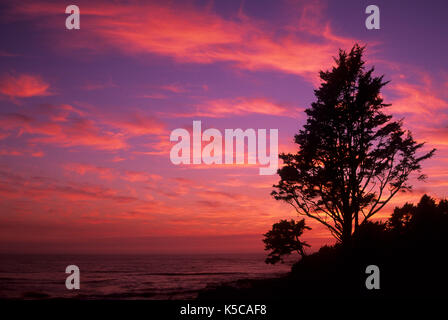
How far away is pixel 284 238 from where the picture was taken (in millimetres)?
23281

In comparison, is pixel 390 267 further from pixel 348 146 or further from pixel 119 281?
pixel 119 281

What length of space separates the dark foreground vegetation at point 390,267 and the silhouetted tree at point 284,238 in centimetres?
250

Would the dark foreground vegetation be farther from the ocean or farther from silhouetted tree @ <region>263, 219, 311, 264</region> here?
the ocean

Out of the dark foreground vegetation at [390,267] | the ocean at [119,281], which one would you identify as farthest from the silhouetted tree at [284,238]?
the ocean at [119,281]

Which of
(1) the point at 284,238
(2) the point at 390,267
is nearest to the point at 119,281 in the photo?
(1) the point at 284,238

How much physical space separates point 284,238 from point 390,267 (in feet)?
24.9

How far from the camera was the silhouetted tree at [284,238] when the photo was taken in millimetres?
23203

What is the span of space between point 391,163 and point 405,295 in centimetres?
751

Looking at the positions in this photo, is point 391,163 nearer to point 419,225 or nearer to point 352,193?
point 352,193

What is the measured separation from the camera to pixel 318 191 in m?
19.3

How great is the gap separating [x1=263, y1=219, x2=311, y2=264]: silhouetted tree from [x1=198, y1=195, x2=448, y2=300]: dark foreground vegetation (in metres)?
2.50

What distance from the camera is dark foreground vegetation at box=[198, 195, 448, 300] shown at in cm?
1539
